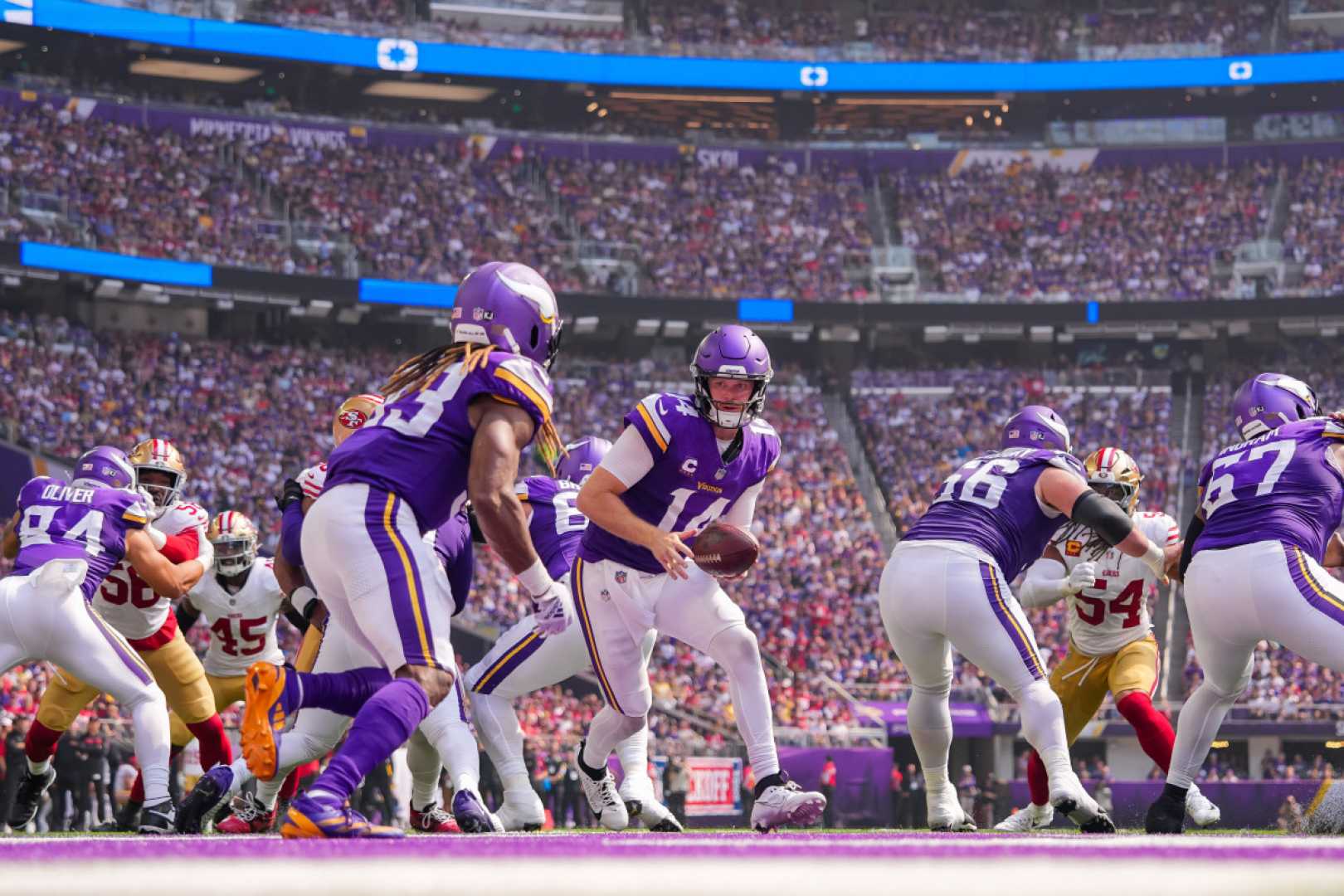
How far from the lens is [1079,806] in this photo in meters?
6.89

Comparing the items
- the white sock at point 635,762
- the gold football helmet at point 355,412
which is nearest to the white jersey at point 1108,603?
the white sock at point 635,762

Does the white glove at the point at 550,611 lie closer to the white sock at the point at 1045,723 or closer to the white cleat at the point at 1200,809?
the white sock at the point at 1045,723

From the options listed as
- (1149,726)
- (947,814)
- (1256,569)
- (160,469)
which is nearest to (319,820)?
(947,814)

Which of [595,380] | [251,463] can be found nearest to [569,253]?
[595,380]

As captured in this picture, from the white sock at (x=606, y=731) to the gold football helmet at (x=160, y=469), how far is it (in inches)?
122

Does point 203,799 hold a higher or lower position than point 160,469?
lower

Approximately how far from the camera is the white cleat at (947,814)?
25.8 ft

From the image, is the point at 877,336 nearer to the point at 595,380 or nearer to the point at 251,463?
the point at 595,380

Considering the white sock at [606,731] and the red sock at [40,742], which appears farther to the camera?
the red sock at [40,742]

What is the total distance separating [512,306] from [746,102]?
34.6 meters

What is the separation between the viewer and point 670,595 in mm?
7281

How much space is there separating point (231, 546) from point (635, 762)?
11.2 feet

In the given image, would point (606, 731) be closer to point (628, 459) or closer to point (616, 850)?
point (628, 459)

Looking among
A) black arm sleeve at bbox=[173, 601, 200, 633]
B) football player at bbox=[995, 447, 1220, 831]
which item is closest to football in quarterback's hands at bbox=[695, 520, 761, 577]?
football player at bbox=[995, 447, 1220, 831]
